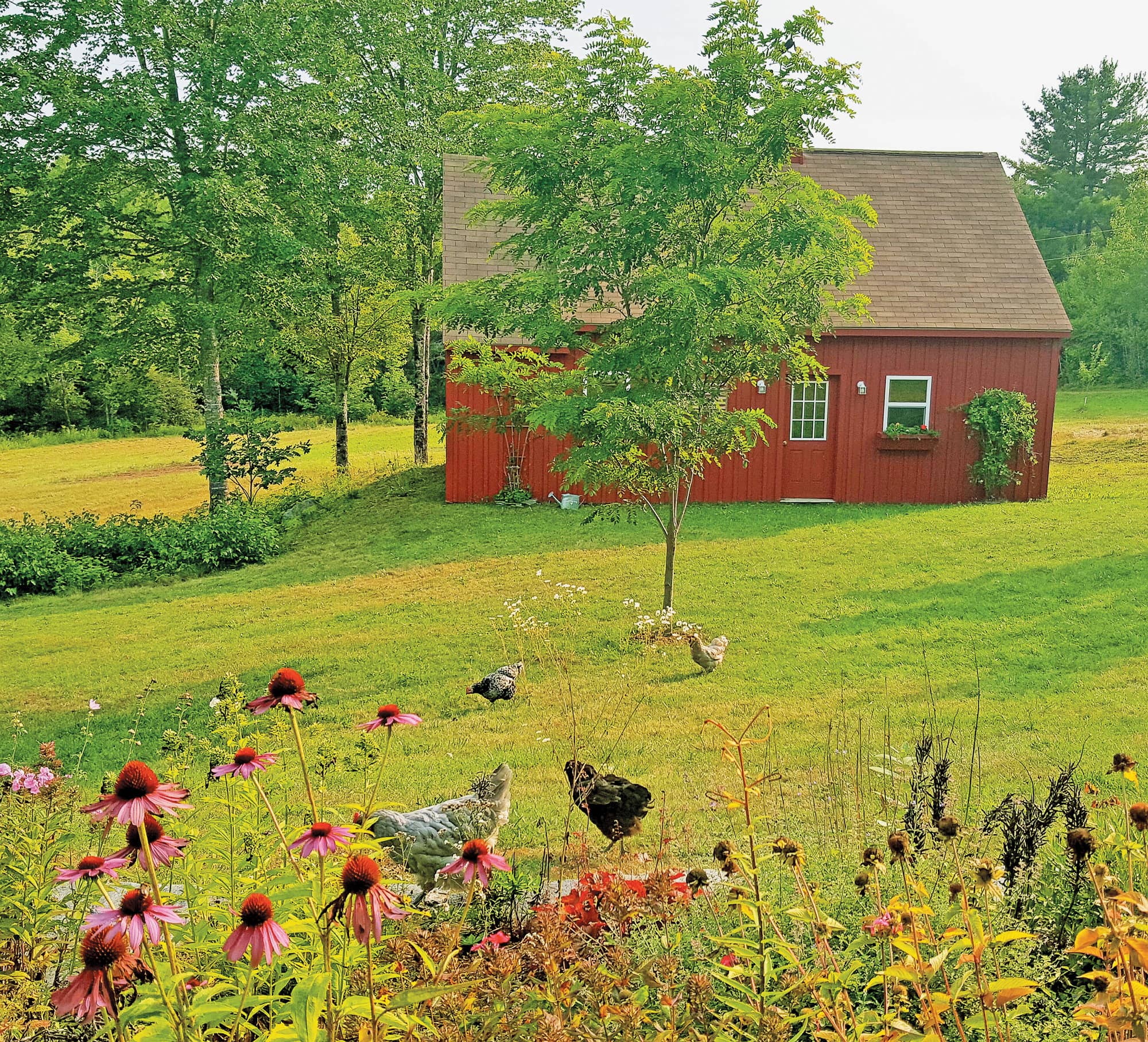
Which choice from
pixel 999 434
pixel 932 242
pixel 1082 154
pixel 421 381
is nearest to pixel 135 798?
pixel 999 434

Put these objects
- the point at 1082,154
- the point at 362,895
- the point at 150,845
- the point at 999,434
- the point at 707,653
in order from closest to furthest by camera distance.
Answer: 1. the point at 362,895
2. the point at 150,845
3. the point at 707,653
4. the point at 999,434
5. the point at 1082,154

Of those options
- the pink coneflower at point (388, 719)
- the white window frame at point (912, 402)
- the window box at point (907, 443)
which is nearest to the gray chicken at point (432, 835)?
the pink coneflower at point (388, 719)

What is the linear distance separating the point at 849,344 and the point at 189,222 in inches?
402

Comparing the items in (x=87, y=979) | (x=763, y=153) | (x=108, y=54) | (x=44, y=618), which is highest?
(x=108, y=54)

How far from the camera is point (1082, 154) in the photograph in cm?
4281

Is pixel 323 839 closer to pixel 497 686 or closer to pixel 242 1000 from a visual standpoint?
pixel 242 1000

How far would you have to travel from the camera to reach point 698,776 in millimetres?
5617

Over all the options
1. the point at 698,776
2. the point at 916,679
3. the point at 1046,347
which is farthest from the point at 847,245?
the point at 1046,347

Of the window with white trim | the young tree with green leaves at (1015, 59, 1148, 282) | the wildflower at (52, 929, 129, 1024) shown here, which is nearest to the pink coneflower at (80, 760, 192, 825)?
the wildflower at (52, 929, 129, 1024)

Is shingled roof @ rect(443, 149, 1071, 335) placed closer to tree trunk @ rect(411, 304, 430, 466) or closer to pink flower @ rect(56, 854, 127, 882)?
tree trunk @ rect(411, 304, 430, 466)

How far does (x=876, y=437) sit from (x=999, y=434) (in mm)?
1875

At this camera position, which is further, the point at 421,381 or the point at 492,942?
the point at 421,381

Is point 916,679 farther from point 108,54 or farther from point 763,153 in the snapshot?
point 108,54

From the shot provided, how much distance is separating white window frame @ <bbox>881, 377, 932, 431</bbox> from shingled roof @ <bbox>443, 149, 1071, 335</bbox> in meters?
0.85
